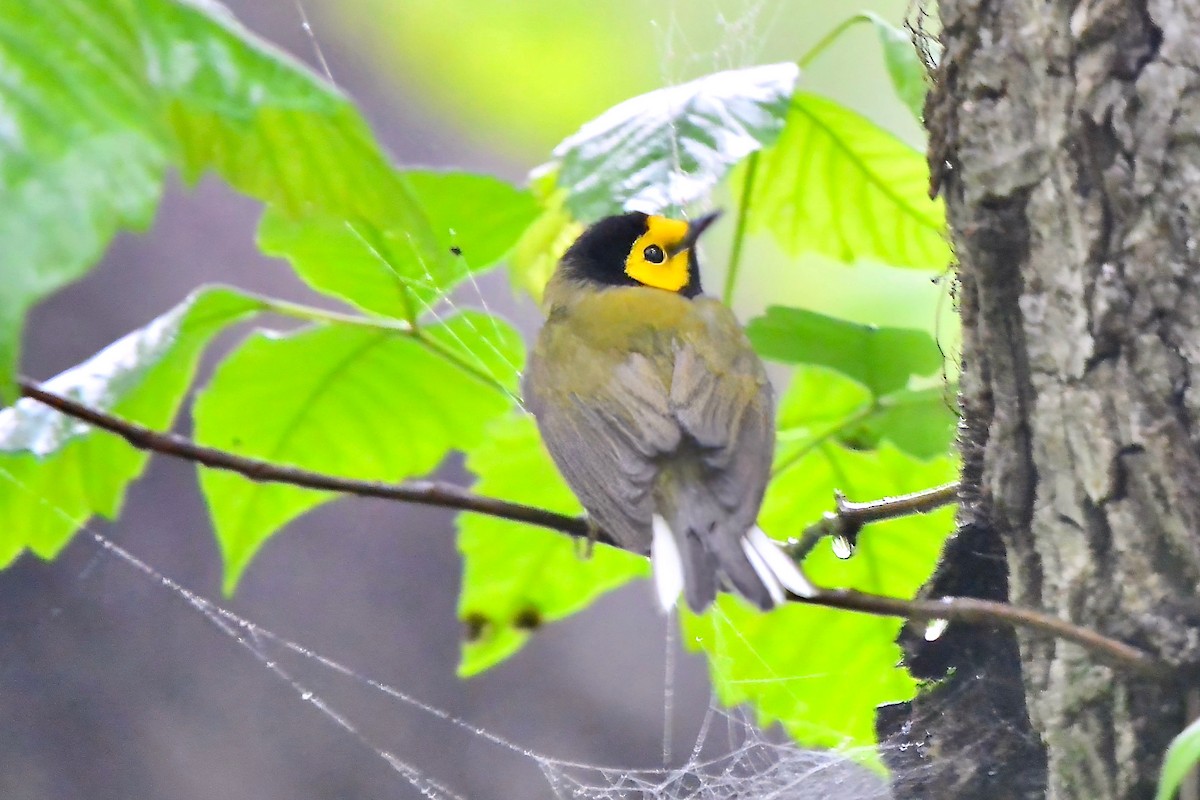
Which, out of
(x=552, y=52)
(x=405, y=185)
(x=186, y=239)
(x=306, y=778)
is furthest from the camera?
(x=552, y=52)

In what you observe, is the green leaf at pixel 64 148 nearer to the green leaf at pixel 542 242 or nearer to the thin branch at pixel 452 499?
the thin branch at pixel 452 499

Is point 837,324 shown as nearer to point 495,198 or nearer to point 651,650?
point 495,198

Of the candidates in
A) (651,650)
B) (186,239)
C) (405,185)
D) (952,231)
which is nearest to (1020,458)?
(952,231)

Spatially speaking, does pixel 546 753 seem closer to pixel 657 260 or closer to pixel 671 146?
pixel 657 260

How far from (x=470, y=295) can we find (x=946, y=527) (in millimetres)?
566

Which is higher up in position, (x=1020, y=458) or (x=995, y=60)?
(x=995, y=60)

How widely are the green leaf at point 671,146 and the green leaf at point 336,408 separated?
248 mm

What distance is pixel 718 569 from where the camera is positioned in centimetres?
69

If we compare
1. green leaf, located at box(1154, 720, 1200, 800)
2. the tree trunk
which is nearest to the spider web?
the tree trunk

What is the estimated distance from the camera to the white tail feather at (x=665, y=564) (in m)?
0.70

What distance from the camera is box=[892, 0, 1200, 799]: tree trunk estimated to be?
1.88 feet

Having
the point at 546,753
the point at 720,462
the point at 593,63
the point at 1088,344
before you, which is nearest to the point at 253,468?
the point at 720,462

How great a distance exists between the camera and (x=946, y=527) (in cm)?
84

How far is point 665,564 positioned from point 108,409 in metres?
0.39
